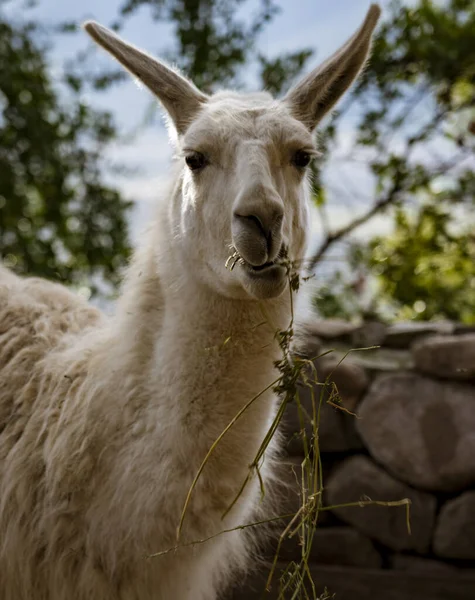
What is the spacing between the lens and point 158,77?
2.84 m

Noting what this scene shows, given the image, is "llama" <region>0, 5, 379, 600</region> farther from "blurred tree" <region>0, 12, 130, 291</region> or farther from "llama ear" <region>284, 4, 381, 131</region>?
"blurred tree" <region>0, 12, 130, 291</region>

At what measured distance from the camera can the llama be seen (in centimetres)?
255

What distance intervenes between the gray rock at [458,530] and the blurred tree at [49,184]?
113 inches

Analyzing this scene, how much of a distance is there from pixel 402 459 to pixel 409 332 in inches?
33.7

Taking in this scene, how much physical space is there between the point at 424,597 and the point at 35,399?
2.61m

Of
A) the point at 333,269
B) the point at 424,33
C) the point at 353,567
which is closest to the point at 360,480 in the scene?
the point at 353,567

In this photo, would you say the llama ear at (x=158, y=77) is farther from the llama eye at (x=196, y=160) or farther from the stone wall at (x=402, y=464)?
the stone wall at (x=402, y=464)

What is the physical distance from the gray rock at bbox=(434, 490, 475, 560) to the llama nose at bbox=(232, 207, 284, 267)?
2.88 metres

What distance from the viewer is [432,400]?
475 centimetres

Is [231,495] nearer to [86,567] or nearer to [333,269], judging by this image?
[86,567]

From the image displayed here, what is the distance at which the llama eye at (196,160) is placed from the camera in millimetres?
2656

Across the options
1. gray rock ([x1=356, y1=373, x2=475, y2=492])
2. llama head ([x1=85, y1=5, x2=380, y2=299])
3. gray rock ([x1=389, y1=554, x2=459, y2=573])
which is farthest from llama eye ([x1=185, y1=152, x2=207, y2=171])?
gray rock ([x1=389, y1=554, x2=459, y2=573])

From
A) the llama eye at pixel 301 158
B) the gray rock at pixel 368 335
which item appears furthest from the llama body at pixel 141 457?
the gray rock at pixel 368 335

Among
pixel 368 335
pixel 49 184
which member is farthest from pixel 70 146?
pixel 368 335
